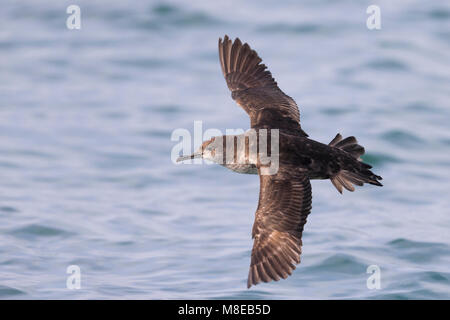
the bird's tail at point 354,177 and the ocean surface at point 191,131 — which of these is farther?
the ocean surface at point 191,131

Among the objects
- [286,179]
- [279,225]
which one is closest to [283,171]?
[286,179]

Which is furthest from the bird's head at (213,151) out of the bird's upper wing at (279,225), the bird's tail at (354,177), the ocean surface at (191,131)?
the ocean surface at (191,131)

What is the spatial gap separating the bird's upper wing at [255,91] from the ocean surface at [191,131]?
186 cm

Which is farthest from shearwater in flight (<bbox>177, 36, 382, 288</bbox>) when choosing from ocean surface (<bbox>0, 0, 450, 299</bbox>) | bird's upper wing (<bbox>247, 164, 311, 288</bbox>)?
ocean surface (<bbox>0, 0, 450, 299</bbox>)

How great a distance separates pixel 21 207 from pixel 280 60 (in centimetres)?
665

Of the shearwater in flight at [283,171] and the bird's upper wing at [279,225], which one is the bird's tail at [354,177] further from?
the bird's upper wing at [279,225]

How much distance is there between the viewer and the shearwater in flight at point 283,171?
785cm

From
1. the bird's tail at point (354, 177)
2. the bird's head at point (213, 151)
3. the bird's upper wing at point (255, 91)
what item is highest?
the bird's upper wing at point (255, 91)

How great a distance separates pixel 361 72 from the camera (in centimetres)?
1623

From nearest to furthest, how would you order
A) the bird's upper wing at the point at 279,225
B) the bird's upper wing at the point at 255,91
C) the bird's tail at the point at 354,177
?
the bird's upper wing at the point at 279,225 → the bird's tail at the point at 354,177 → the bird's upper wing at the point at 255,91

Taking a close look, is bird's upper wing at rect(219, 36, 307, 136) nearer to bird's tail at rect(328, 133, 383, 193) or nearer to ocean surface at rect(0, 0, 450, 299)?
bird's tail at rect(328, 133, 383, 193)

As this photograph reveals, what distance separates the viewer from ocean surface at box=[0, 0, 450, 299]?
10055 millimetres

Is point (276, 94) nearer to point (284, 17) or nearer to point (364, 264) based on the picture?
point (364, 264)

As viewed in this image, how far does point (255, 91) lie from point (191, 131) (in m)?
4.66
